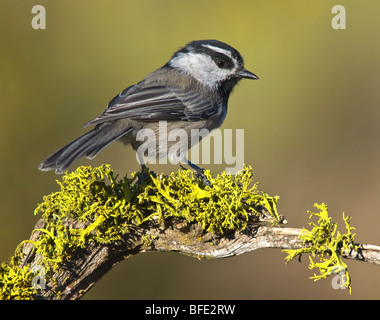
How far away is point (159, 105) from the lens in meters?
3.23

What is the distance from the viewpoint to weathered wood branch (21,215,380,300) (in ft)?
8.09

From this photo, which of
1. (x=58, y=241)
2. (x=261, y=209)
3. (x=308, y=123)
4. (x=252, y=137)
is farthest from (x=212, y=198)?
(x=308, y=123)

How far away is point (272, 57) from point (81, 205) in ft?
8.52

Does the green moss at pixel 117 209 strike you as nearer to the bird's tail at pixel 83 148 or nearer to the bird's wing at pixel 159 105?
the bird's tail at pixel 83 148

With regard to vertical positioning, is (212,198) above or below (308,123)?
below

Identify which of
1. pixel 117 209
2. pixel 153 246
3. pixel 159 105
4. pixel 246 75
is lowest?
pixel 153 246

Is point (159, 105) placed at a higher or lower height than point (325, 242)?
higher

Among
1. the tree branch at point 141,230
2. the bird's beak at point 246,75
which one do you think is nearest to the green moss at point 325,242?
the tree branch at point 141,230

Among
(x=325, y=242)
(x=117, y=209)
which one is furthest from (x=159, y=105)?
(x=325, y=242)

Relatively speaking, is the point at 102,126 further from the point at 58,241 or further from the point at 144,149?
the point at 58,241

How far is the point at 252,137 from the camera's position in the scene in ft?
14.4

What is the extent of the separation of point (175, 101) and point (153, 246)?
1.15 metres

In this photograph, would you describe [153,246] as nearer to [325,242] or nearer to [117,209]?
[117,209]

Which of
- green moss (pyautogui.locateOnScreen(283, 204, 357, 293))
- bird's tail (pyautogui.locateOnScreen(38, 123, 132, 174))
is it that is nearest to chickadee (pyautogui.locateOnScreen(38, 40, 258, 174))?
bird's tail (pyautogui.locateOnScreen(38, 123, 132, 174))
